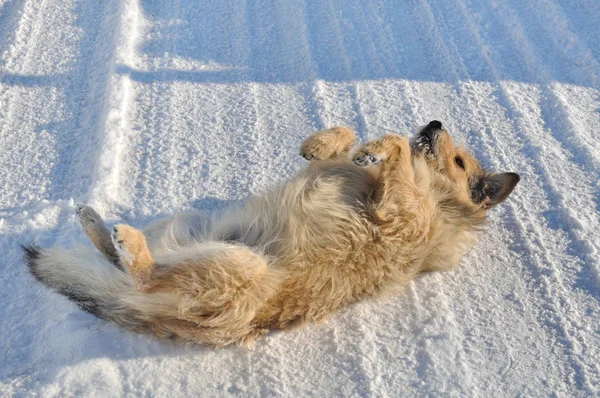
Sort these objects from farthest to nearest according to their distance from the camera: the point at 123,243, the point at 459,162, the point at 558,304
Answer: the point at 459,162
the point at 558,304
the point at 123,243

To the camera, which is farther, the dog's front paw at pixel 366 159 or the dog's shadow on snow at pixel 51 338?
the dog's front paw at pixel 366 159

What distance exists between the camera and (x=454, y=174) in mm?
3932

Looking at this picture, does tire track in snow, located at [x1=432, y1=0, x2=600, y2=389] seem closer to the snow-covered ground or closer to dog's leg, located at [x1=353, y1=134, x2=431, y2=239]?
the snow-covered ground

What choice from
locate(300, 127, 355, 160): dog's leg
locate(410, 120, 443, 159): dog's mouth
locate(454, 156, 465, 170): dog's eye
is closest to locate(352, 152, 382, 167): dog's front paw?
locate(300, 127, 355, 160): dog's leg

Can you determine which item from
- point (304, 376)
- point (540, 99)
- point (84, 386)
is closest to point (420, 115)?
point (540, 99)

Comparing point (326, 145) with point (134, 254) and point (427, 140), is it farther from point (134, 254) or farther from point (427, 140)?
point (134, 254)

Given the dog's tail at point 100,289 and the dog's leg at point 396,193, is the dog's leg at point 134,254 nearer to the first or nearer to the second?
the dog's tail at point 100,289

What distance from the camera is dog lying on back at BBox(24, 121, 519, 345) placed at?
9.93 ft

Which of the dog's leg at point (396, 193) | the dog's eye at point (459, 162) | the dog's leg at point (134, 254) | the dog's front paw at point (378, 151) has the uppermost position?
the dog's front paw at point (378, 151)

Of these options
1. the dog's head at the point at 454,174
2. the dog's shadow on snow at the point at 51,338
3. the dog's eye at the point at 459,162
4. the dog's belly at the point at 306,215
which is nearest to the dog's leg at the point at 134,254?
the dog's shadow on snow at the point at 51,338

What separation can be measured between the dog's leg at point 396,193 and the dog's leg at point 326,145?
38 cm

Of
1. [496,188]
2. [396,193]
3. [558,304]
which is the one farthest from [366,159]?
[558,304]

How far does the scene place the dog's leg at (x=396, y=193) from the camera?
342 centimetres

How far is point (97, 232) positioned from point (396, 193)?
1.76 m
